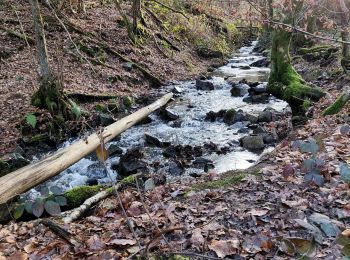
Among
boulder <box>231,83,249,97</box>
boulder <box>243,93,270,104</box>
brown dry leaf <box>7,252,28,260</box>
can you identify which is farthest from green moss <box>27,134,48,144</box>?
boulder <box>231,83,249,97</box>

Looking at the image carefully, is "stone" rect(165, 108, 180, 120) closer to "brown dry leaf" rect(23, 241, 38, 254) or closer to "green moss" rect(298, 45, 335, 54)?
"brown dry leaf" rect(23, 241, 38, 254)

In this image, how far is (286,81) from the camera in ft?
36.1

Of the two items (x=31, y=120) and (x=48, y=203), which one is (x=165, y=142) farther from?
(x=48, y=203)

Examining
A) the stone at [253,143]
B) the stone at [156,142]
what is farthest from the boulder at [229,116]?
the stone at [156,142]

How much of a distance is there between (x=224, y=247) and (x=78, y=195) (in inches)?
104

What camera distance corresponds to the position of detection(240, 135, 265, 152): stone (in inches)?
331

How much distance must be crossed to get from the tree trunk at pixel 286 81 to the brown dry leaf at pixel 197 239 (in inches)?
292

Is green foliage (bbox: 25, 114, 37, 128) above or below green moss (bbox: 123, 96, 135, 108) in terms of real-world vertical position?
above

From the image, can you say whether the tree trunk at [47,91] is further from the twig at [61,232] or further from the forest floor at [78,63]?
the twig at [61,232]

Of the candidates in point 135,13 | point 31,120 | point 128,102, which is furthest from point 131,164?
point 135,13

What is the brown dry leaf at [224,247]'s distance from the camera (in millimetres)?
3160

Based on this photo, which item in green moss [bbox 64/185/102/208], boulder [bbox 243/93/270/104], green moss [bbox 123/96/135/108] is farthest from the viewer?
boulder [bbox 243/93/270/104]

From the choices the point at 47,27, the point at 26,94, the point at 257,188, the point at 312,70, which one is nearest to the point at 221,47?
the point at 312,70

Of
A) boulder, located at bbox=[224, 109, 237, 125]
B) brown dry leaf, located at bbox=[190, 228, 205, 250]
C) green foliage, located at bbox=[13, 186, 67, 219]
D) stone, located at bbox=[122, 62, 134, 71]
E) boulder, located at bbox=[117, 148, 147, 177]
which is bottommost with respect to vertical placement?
boulder, located at bbox=[117, 148, 147, 177]
